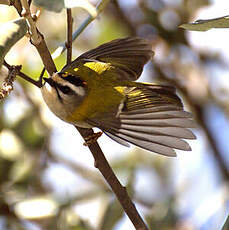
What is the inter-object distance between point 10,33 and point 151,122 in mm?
426

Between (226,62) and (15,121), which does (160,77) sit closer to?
(226,62)

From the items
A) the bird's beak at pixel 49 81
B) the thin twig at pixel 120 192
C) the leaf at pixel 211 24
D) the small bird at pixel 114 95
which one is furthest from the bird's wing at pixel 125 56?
the leaf at pixel 211 24

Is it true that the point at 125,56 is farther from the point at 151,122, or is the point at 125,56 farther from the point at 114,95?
the point at 151,122

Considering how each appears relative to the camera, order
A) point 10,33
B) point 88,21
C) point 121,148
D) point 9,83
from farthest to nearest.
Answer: point 121,148
point 88,21
point 9,83
point 10,33

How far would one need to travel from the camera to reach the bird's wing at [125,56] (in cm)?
126

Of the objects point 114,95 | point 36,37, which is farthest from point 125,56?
point 36,37

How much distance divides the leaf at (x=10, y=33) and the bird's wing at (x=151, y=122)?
1.20 feet

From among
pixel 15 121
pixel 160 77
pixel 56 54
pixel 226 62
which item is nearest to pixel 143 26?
pixel 160 77

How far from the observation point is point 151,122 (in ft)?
3.60

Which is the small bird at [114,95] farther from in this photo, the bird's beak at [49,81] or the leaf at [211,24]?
the leaf at [211,24]

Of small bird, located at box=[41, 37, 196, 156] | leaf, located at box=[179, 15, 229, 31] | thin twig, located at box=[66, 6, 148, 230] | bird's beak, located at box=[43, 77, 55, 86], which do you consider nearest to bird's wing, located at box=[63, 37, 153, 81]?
small bird, located at box=[41, 37, 196, 156]

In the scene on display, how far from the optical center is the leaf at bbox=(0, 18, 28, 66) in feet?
2.44

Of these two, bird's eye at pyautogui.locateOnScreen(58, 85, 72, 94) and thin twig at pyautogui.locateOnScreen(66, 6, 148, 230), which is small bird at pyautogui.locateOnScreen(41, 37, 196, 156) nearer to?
bird's eye at pyautogui.locateOnScreen(58, 85, 72, 94)

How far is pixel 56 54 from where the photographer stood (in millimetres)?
1030
